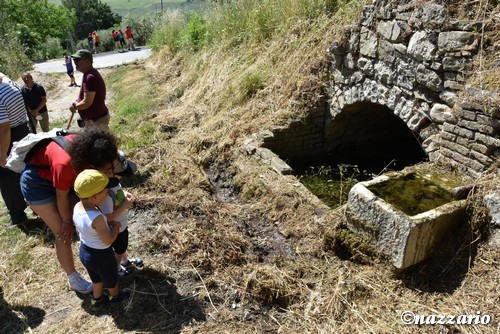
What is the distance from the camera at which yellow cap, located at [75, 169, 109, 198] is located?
2463mm

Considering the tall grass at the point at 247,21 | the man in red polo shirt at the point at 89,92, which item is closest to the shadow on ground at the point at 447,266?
the man in red polo shirt at the point at 89,92

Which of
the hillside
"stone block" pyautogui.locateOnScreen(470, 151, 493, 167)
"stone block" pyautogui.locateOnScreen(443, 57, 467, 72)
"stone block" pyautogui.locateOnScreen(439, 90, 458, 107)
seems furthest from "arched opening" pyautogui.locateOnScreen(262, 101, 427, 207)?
"stone block" pyautogui.locateOnScreen(470, 151, 493, 167)

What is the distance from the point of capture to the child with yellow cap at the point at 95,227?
249 centimetres

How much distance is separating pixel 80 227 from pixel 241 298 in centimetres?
147

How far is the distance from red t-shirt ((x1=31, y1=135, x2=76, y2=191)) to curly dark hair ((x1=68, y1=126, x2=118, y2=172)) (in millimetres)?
100

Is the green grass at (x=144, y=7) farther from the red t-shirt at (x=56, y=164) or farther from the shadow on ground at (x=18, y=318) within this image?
the shadow on ground at (x=18, y=318)

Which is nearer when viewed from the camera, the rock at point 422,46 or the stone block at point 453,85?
the stone block at point 453,85

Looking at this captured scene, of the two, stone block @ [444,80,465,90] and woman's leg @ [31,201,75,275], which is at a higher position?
stone block @ [444,80,465,90]

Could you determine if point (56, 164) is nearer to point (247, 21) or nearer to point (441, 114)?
point (441, 114)

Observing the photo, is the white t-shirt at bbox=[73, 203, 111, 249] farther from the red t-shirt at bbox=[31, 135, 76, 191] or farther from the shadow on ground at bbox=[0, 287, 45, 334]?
the shadow on ground at bbox=[0, 287, 45, 334]

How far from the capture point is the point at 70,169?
2.68 meters

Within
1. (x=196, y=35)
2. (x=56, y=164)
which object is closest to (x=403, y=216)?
(x=56, y=164)

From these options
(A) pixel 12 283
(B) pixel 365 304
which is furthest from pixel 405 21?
(A) pixel 12 283

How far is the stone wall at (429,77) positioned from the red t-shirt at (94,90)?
3.58 metres
